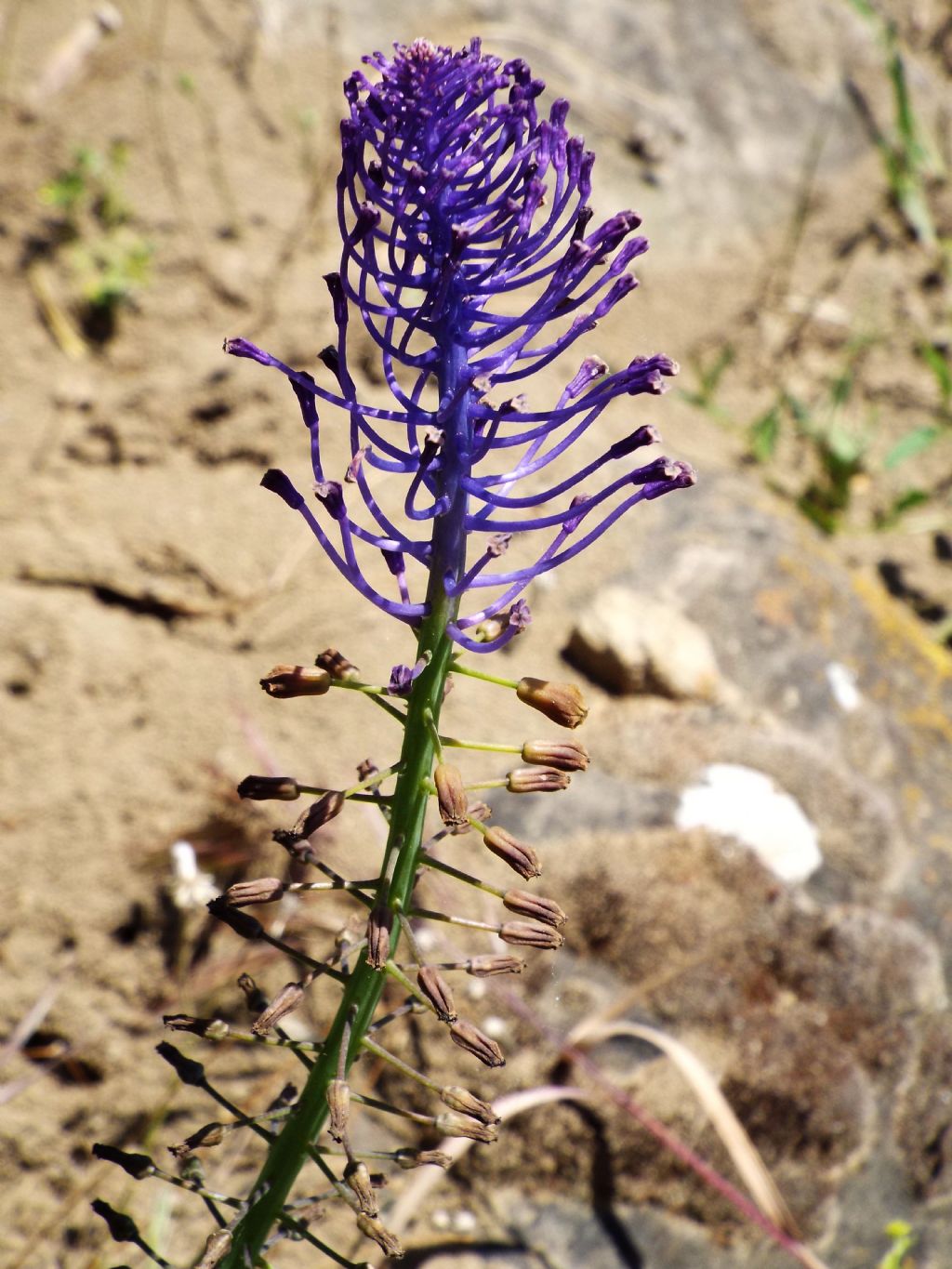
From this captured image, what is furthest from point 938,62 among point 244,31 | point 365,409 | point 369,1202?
point 369,1202

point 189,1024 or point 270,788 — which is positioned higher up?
point 270,788

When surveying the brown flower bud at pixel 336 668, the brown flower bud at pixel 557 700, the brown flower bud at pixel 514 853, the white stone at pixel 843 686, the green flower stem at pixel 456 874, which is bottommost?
the green flower stem at pixel 456 874

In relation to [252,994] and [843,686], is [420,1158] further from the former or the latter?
[843,686]

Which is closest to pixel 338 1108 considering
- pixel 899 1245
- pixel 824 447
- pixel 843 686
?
pixel 899 1245

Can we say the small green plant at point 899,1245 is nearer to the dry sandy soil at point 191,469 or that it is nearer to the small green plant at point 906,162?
the dry sandy soil at point 191,469

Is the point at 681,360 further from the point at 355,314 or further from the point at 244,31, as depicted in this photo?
the point at 244,31

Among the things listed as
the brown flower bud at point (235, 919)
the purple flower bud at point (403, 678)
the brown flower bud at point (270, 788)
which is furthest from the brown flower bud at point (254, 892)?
the purple flower bud at point (403, 678)

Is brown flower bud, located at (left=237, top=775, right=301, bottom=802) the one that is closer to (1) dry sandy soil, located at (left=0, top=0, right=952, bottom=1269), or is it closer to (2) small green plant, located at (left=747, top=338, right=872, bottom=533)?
(1) dry sandy soil, located at (left=0, top=0, right=952, bottom=1269)

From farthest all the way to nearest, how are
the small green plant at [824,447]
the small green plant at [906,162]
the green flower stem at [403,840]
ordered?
the small green plant at [906,162] → the small green plant at [824,447] → the green flower stem at [403,840]
